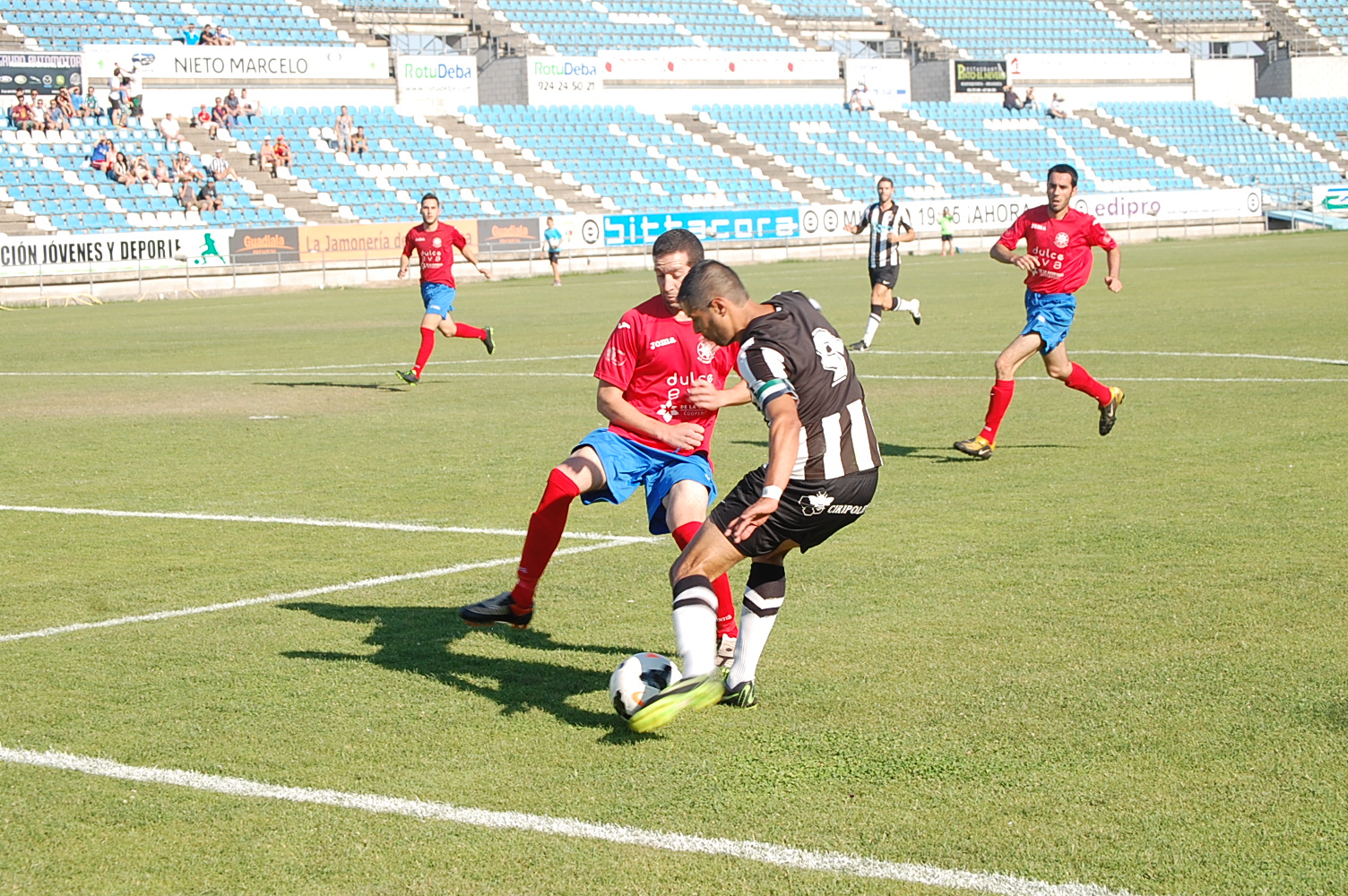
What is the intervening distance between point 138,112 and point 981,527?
44.2 metres

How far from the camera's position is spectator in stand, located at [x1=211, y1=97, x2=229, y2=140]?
160ft

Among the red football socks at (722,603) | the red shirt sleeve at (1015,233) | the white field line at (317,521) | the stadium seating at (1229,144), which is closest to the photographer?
the red football socks at (722,603)

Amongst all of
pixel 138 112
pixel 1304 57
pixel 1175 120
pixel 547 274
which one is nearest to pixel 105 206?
pixel 138 112

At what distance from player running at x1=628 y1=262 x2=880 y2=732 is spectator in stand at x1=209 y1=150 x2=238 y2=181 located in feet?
141

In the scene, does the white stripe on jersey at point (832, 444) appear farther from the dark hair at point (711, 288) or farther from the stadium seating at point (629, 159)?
the stadium seating at point (629, 159)

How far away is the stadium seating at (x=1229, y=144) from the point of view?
6481 cm

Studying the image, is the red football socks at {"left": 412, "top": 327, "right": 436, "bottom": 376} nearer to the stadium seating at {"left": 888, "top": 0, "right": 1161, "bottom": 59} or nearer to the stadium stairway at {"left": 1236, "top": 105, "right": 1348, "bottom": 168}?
the stadium seating at {"left": 888, "top": 0, "right": 1161, "bottom": 59}

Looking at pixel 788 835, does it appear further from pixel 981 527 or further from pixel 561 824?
pixel 981 527

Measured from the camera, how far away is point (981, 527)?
9.23 m

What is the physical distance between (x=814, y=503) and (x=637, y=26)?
194 feet

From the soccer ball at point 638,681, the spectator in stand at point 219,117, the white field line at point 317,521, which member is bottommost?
the white field line at point 317,521

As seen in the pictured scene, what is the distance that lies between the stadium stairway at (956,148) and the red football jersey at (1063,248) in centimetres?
4897

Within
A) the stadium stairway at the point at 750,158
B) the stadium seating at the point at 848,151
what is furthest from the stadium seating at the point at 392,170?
the stadium seating at the point at 848,151

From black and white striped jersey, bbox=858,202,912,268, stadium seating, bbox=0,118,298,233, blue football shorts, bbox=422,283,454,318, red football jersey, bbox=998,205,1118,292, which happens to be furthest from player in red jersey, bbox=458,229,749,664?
stadium seating, bbox=0,118,298,233
